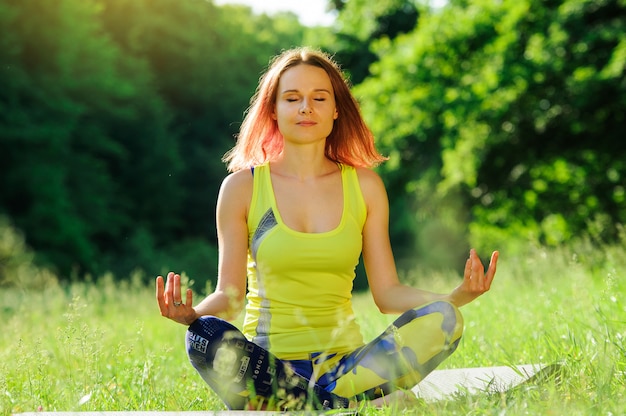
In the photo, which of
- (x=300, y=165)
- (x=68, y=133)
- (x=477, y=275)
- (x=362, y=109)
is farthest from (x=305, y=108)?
(x=68, y=133)

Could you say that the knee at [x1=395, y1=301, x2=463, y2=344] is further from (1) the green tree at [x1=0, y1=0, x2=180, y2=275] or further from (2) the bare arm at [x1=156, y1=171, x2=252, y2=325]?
(1) the green tree at [x1=0, y1=0, x2=180, y2=275]

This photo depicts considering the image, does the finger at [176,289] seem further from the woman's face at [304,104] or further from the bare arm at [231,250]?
the woman's face at [304,104]

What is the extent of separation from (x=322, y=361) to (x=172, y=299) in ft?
2.09

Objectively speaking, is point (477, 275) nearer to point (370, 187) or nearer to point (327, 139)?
point (370, 187)

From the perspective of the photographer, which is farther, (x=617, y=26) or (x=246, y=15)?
(x=246, y=15)

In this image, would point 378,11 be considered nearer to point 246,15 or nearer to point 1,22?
point 1,22

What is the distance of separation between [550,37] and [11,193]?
12.5 meters

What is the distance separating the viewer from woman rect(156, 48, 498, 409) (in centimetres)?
289

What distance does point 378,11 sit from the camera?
66.6 ft

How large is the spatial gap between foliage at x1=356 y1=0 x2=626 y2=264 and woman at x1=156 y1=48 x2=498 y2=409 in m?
9.27

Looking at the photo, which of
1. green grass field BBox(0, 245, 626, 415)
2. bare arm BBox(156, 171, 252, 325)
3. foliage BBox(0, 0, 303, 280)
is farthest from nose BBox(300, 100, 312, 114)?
foliage BBox(0, 0, 303, 280)

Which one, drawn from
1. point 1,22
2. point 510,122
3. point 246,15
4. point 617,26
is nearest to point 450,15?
point 510,122

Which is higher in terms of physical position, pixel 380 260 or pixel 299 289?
pixel 380 260

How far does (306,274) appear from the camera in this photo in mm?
3176
